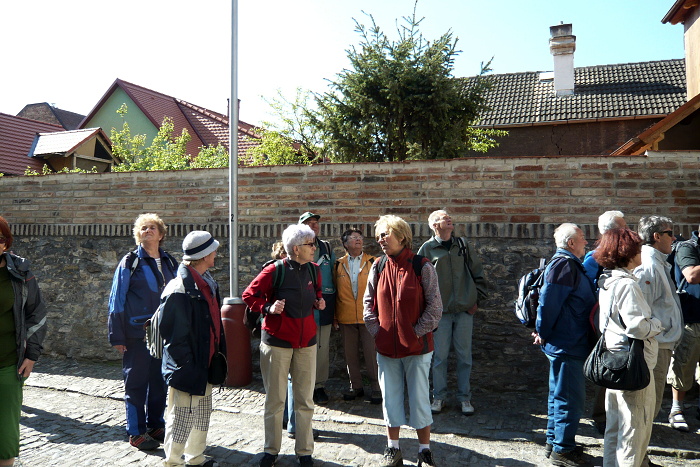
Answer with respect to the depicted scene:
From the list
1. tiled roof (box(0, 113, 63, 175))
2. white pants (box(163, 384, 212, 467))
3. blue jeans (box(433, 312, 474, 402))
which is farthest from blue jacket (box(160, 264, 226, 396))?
tiled roof (box(0, 113, 63, 175))

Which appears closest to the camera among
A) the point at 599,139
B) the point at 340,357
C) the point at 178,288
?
the point at 178,288

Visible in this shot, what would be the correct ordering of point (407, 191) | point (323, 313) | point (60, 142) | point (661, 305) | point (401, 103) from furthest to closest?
point (60, 142) < point (401, 103) < point (407, 191) < point (323, 313) < point (661, 305)

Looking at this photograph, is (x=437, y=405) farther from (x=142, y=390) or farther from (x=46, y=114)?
(x=46, y=114)

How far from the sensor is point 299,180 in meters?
6.43

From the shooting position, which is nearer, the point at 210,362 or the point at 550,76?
the point at 210,362

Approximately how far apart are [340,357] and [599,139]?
14.7m

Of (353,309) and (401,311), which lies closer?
(401,311)

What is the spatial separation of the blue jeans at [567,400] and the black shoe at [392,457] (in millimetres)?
1136

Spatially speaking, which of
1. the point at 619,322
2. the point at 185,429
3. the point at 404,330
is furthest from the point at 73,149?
the point at 619,322

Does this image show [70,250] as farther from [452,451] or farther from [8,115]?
[8,115]

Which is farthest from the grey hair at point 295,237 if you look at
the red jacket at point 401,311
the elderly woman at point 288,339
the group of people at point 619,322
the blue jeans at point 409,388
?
the group of people at point 619,322

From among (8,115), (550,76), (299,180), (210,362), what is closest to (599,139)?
(550,76)

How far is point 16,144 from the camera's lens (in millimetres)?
18906

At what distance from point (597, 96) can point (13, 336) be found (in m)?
19.3
